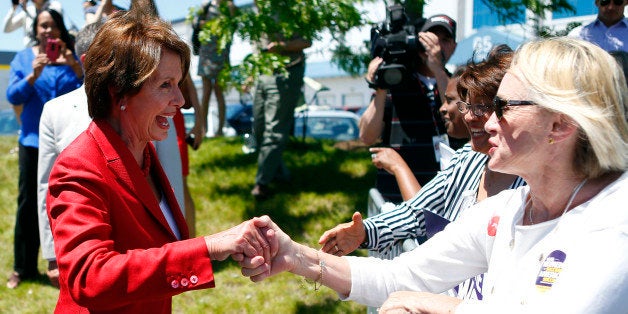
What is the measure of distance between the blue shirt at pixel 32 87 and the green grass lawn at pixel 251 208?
1.46m

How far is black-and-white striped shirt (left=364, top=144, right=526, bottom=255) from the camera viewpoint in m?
3.08

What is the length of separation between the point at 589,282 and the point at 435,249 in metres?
0.76

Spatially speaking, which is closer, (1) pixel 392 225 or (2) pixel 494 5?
(1) pixel 392 225

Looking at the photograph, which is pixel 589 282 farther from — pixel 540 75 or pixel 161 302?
pixel 161 302

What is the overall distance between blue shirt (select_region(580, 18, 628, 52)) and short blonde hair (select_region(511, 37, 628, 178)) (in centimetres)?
353

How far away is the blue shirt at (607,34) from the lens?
5.11 m

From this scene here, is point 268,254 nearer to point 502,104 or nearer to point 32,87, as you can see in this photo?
point 502,104

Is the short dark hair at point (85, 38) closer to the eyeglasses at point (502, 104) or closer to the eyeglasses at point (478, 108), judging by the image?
the eyeglasses at point (478, 108)

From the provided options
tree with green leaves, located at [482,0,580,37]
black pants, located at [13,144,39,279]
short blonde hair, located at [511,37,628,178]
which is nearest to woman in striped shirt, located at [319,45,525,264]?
short blonde hair, located at [511,37,628,178]

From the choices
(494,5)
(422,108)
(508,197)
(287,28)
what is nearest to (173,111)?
(508,197)

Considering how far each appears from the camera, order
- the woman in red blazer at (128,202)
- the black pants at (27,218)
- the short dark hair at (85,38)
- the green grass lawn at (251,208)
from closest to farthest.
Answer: the woman in red blazer at (128,202), the short dark hair at (85,38), the green grass lawn at (251,208), the black pants at (27,218)

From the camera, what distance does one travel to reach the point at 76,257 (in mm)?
1937

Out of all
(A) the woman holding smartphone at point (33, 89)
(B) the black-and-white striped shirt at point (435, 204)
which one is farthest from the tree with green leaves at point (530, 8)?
(A) the woman holding smartphone at point (33, 89)

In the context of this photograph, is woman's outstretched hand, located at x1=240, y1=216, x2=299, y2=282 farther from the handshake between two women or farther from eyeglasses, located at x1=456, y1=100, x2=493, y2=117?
eyeglasses, located at x1=456, y1=100, x2=493, y2=117
